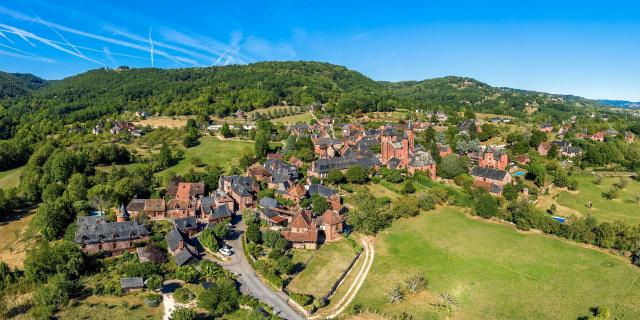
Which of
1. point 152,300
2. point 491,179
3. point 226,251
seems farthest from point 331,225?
point 491,179

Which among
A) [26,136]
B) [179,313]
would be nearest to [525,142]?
[179,313]

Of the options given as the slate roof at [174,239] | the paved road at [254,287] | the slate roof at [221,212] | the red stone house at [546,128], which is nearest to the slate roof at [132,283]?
the slate roof at [174,239]

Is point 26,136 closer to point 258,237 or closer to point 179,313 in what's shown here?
point 258,237

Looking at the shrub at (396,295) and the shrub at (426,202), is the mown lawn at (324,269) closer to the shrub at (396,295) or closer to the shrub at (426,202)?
the shrub at (396,295)

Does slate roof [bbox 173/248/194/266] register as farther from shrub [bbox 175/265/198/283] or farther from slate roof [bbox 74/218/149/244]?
slate roof [bbox 74/218/149/244]

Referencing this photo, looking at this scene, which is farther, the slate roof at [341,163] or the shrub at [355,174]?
the slate roof at [341,163]

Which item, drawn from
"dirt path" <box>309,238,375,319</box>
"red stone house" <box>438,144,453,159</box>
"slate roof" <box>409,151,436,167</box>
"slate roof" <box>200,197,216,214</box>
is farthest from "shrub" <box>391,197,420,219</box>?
"red stone house" <box>438,144,453,159</box>

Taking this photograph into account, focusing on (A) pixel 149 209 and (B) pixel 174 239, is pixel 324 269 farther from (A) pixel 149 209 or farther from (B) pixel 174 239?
(A) pixel 149 209
